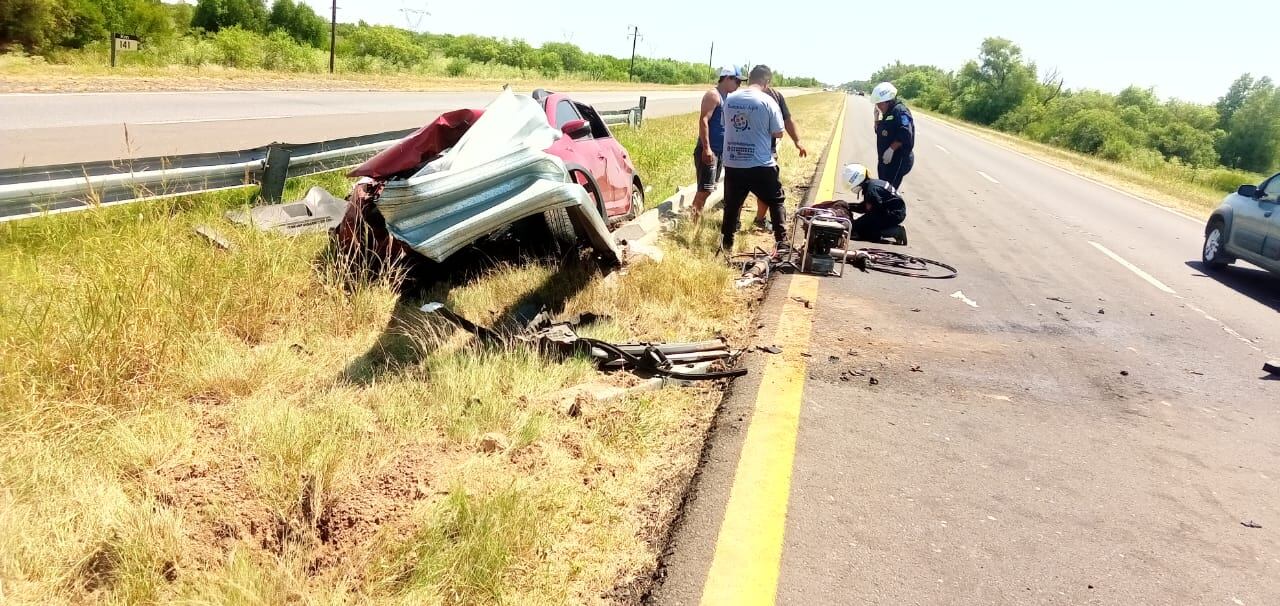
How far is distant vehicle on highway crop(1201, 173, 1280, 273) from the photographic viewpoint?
824 centimetres

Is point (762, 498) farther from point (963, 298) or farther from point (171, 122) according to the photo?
point (171, 122)

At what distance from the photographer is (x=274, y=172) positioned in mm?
7004

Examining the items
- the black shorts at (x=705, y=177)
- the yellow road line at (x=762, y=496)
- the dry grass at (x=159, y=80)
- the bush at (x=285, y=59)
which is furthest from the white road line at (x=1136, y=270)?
the bush at (x=285, y=59)

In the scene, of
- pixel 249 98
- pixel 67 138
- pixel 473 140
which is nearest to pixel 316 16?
pixel 249 98

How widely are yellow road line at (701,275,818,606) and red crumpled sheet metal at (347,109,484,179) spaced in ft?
8.25

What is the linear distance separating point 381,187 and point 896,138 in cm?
677

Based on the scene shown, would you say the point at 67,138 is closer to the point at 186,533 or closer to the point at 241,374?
the point at 241,374

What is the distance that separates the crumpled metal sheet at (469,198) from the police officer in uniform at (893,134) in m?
6.63

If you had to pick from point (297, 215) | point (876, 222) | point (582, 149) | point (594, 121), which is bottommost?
point (297, 215)

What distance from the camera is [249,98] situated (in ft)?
66.2

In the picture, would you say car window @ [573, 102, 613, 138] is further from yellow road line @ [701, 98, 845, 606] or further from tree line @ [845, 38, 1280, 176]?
tree line @ [845, 38, 1280, 176]

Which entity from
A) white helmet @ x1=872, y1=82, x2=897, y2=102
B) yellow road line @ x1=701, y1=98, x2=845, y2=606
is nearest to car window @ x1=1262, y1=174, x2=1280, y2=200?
white helmet @ x1=872, y1=82, x2=897, y2=102

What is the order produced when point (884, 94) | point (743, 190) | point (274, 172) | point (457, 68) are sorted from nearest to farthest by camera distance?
point (274, 172)
point (743, 190)
point (884, 94)
point (457, 68)

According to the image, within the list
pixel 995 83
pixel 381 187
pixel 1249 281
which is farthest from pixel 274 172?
pixel 995 83
